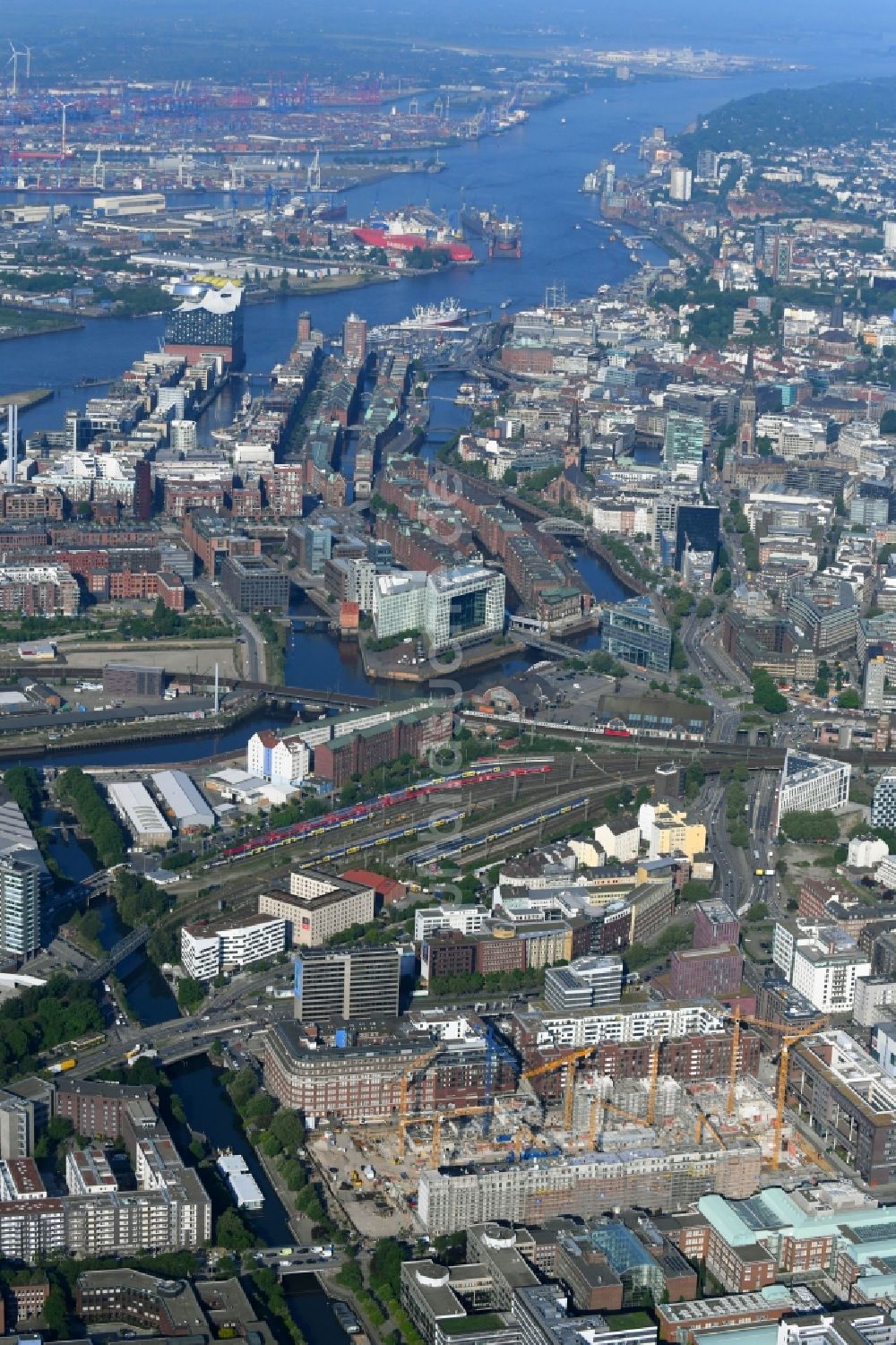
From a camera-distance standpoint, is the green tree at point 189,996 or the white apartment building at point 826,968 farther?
the white apartment building at point 826,968

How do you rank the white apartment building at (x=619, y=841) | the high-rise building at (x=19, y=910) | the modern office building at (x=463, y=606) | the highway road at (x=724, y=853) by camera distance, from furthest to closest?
the modern office building at (x=463, y=606), the white apartment building at (x=619, y=841), the highway road at (x=724, y=853), the high-rise building at (x=19, y=910)

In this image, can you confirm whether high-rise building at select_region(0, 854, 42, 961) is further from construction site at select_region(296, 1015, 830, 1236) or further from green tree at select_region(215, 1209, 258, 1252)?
green tree at select_region(215, 1209, 258, 1252)

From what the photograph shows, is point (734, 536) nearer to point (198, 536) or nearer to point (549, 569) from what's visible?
point (549, 569)

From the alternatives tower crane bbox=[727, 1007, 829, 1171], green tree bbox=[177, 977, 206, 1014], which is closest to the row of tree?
green tree bbox=[177, 977, 206, 1014]

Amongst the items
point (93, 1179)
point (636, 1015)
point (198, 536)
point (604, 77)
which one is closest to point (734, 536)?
point (198, 536)

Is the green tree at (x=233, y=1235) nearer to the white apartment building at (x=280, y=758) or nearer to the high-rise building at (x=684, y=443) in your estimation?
the white apartment building at (x=280, y=758)

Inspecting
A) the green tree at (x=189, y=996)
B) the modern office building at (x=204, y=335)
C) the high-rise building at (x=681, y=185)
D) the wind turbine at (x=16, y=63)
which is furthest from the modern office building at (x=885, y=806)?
the wind turbine at (x=16, y=63)
